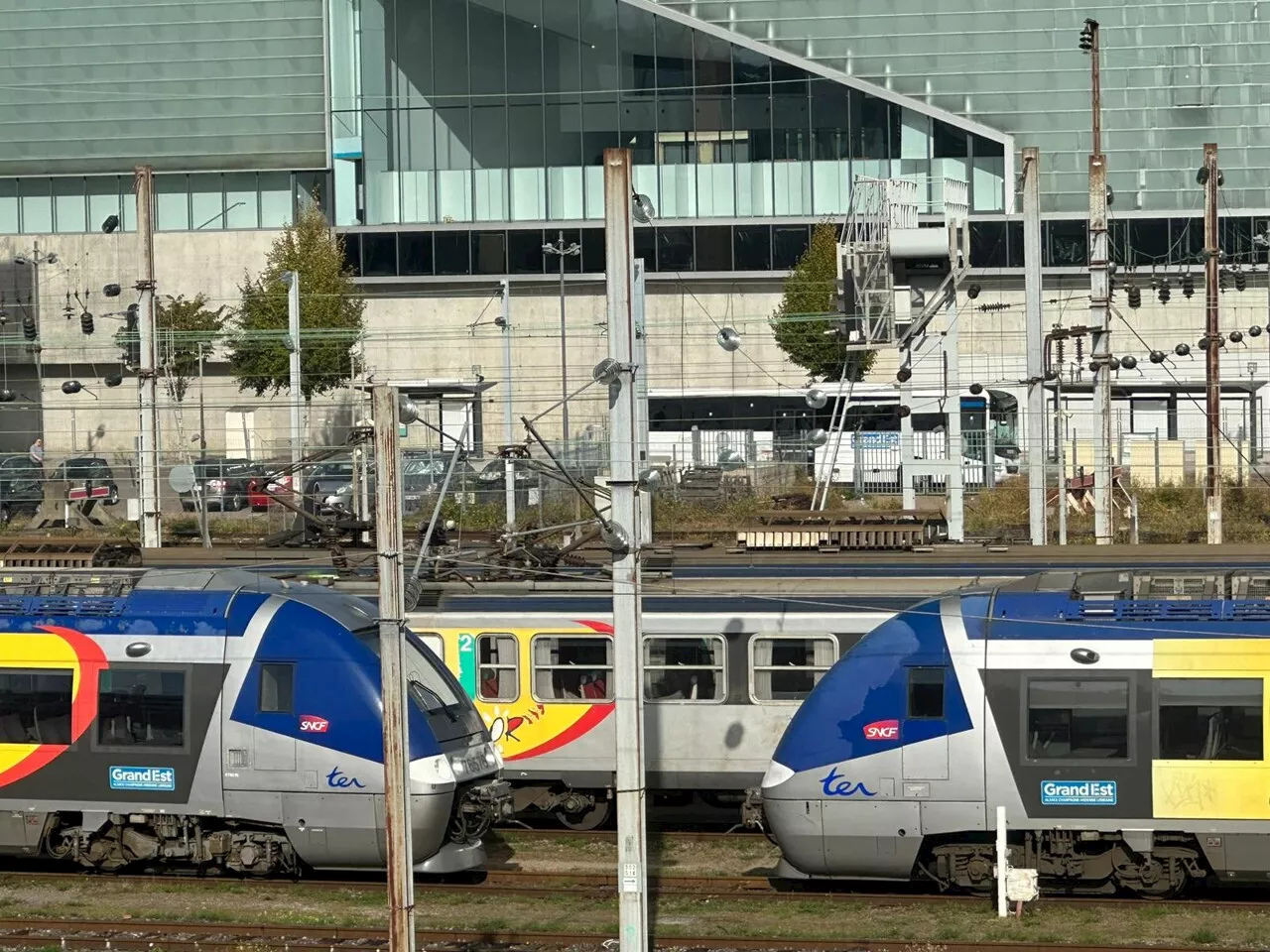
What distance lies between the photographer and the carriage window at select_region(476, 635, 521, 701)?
2028 centimetres

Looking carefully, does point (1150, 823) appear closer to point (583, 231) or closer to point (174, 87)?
point (583, 231)

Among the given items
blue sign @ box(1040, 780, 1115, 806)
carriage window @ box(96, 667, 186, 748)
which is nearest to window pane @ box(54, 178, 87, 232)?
carriage window @ box(96, 667, 186, 748)

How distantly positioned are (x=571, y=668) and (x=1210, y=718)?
709 cm

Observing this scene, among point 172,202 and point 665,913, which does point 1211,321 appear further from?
point 172,202

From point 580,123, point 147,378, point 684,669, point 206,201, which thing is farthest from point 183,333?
point 684,669

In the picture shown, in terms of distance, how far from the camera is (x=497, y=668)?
66.6 ft

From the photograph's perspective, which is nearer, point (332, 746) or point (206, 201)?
point (332, 746)

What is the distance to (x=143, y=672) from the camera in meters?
17.8

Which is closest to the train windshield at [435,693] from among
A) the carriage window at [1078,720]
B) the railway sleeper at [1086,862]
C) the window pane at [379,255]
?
the railway sleeper at [1086,862]

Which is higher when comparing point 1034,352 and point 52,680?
point 1034,352

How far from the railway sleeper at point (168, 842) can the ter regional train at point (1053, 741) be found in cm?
509

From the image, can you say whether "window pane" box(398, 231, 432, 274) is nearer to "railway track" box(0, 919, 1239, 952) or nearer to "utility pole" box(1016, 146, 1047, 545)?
"utility pole" box(1016, 146, 1047, 545)

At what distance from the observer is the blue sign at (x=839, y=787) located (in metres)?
16.6

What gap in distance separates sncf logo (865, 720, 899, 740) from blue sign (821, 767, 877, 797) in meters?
0.48
